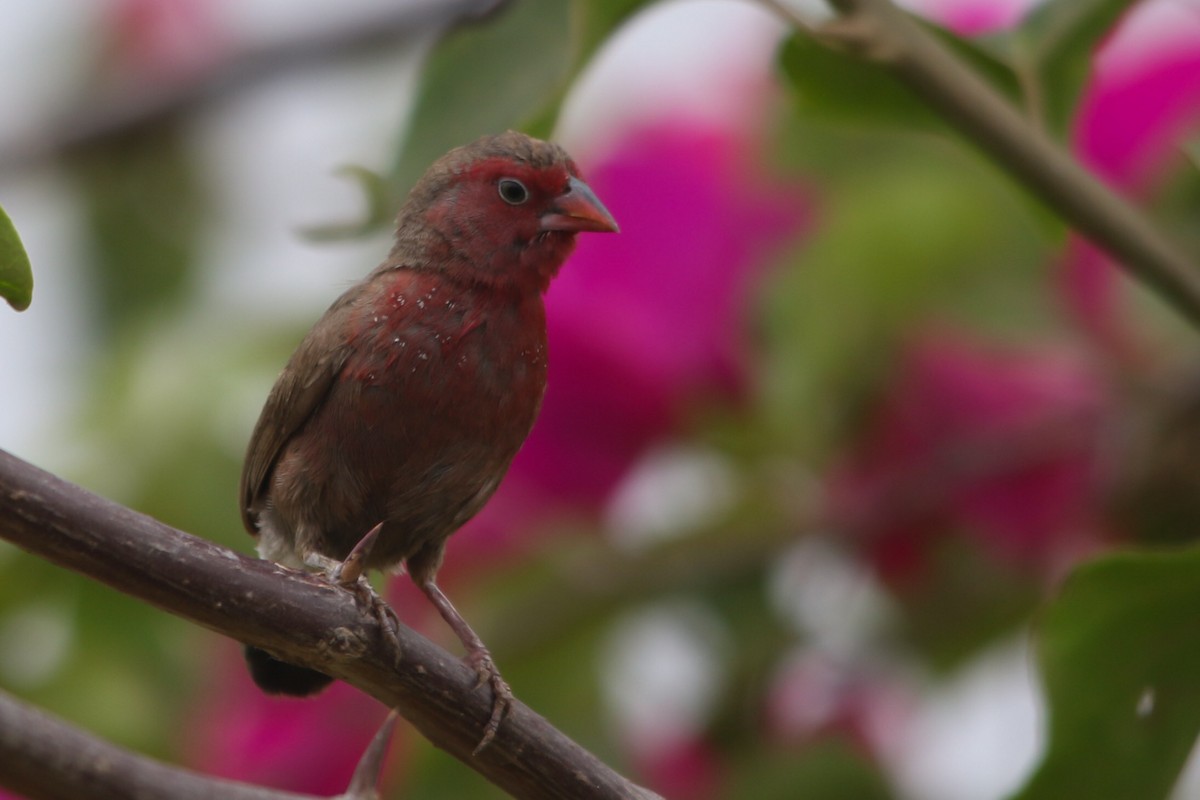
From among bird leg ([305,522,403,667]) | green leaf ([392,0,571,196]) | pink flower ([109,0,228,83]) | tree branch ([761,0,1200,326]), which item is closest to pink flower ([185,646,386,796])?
green leaf ([392,0,571,196])

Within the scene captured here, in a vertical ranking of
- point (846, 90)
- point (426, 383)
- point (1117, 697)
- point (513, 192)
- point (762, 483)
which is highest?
point (846, 90)

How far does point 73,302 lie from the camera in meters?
3.61

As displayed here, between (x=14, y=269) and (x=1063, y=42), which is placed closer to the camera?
(x=14, y=269)

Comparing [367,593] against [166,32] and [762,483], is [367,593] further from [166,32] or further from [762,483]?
[166,32]

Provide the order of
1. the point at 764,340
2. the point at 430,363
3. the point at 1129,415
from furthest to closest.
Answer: the point at 764,340 < the point at 1129,415 < the point at 430,363

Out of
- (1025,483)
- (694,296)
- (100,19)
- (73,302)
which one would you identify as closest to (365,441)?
(694,296)

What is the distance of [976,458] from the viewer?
2.63 meters

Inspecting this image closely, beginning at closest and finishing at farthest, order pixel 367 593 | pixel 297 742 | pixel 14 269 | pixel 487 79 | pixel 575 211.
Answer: pixel 14 269 < pixel 367 593 < pixel 487 79 < pixel 575 211 < pixel 297 742

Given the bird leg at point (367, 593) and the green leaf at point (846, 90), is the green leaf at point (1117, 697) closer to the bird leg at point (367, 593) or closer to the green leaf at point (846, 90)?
the green leaf at point (846, 90)

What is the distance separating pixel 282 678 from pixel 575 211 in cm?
67

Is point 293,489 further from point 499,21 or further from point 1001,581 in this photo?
point 1001,581

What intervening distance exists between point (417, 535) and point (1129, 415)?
1.11 m

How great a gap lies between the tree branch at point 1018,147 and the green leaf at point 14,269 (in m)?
0.89

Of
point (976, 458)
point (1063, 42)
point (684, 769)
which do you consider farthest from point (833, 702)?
point (1063, 42)
